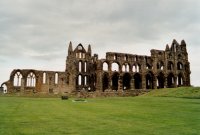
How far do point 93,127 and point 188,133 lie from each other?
3.68 metres

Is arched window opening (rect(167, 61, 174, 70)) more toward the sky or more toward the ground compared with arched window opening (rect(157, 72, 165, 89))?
more toward the sky

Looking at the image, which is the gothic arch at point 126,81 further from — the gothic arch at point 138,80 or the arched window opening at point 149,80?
the arched window opening at point 149,80

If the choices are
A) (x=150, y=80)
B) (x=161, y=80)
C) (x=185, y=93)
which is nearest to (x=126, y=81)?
(x=150, y=80)

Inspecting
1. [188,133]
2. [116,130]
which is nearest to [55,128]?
[116,130]

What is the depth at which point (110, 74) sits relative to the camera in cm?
8131

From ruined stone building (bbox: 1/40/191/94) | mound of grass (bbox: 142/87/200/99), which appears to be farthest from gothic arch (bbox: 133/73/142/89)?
mound of grass (bbox: 142/87/200/99)

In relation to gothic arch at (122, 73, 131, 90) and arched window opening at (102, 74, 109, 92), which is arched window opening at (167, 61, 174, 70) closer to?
gothic arch at (122, 73, 131, 90)

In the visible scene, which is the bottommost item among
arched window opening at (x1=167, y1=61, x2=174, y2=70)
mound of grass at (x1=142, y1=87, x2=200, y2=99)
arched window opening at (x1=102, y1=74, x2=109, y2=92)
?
mound of grass at (x1=142, y1=87, x2=200, y2=99)

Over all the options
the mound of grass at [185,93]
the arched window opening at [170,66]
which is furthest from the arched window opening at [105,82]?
the mound of grass at [185,93]

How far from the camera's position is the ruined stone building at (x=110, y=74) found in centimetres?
7944

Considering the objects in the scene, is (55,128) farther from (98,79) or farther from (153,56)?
(153,56)

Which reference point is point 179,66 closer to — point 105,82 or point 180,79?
point 180,79

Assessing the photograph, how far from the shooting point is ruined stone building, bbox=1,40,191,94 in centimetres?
7944

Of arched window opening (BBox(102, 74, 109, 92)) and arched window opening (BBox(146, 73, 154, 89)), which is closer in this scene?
arched window opening (BBox(102, 74, 109, 92))
